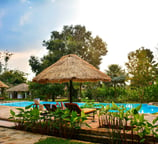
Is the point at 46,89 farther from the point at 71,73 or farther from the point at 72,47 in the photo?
the point at 71,73

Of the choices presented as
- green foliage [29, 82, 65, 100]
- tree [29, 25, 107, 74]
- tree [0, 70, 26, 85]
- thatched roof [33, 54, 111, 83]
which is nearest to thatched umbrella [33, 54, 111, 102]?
thatched roof [33, 54, 111, 83]

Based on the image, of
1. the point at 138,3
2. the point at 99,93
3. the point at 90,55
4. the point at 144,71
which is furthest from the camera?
the point at 90,55

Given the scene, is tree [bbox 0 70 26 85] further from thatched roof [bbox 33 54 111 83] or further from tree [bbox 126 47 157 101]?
thatched roof [bbox 33 54 111 83]

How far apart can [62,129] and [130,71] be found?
38.3 feet

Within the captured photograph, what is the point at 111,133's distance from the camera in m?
4.07

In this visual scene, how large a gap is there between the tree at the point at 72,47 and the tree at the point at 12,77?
14.0 m

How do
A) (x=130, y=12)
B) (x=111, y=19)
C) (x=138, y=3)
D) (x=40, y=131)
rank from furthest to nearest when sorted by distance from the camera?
1. (x=111, y=19)
2. (x=130, y=12)
3. (x=138, y=3)
4. (x=40, y=131)

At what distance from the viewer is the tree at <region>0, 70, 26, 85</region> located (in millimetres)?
33500

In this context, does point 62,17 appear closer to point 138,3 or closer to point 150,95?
point 138,3

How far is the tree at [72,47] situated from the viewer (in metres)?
20.5

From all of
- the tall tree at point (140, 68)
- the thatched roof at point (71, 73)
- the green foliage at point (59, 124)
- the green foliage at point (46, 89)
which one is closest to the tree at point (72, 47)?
the green foliage at point (46, 89)

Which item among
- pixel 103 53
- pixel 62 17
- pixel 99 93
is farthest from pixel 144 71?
pixel 103 53

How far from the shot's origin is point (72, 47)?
20.3m

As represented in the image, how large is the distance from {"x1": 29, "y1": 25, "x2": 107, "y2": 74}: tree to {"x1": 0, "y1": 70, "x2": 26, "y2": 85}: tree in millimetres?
14003
